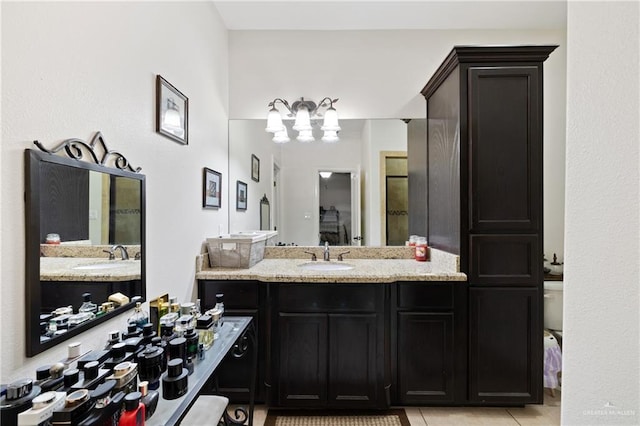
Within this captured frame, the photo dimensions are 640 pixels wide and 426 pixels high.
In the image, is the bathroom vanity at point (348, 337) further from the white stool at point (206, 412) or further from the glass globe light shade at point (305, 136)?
the glass globe light shade at point (305, 136)

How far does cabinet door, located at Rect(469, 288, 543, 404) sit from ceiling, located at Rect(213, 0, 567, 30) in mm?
2147

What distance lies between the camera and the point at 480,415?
201 centimetres

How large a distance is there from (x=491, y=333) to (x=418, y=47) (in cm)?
232

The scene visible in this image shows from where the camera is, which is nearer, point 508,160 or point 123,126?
point 123,126

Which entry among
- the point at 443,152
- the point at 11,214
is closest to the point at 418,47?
the point at 443,152

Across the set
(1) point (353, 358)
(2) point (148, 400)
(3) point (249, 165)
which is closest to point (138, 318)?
(2) point (148, 400)

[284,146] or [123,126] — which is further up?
[284,146]

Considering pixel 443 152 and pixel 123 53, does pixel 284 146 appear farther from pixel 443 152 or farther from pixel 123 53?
pixel 123 53

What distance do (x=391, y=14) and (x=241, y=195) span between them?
195cm

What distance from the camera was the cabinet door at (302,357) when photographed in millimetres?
1996

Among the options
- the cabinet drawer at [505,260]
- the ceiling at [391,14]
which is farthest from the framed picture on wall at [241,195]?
the cabinet drawer at [505,260]

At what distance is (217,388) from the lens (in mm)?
2037

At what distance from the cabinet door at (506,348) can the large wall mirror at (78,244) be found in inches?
78.2

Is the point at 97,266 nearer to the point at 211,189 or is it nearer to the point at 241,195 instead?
the point at 211,189
